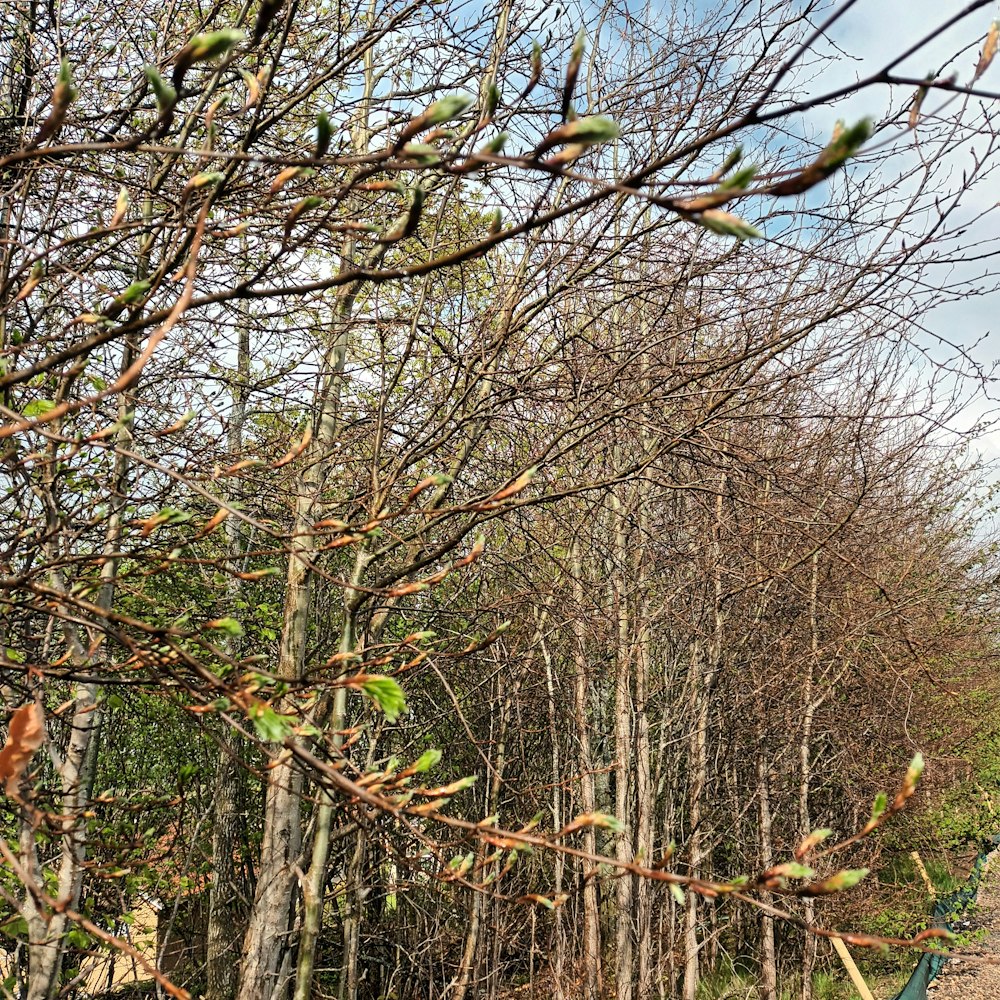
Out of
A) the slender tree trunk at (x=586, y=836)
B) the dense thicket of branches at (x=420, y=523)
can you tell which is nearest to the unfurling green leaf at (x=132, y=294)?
the dense thicket of branches at (x=420, y=523)

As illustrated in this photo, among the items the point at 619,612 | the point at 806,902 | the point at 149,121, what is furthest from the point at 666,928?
the point at 149,121

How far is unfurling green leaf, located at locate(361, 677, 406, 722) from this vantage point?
1240mm

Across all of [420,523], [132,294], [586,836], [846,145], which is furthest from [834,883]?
[586,836]

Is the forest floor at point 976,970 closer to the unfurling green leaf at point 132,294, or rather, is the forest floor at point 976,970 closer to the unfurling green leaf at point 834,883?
the unfurling green leaf at point 834,883

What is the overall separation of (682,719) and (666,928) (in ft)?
5.71

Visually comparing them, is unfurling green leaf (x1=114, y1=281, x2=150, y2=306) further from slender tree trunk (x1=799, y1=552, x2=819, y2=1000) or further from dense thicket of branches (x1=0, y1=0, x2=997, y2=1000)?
slender tree trunk (x1=799, y1=552, x2=819, y2=1000)

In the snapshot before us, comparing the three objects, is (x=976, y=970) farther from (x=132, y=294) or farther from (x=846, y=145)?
(x=132, y=294)

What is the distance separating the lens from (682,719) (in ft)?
24.1

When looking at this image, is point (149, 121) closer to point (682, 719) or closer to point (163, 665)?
point (163, 665)

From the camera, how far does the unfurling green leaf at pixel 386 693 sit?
1240 mm

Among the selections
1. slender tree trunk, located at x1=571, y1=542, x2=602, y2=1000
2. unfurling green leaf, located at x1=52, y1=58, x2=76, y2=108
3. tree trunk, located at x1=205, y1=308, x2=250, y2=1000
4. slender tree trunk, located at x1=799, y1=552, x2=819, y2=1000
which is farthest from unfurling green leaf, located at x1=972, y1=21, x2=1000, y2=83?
slender tree trunk, located at x1=799, y1=552, x2=819, y2=1000

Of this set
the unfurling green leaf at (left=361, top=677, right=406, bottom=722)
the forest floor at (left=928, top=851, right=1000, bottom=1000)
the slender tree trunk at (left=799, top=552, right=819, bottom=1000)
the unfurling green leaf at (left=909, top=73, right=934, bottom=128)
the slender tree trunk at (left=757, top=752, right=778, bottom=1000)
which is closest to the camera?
the unfurling green leaf at (left=909, top=73, right=934, bottom=128)

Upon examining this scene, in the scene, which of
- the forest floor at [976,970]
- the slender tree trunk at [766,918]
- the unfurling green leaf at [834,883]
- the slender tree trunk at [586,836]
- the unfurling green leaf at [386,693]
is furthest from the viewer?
the forest floor at [976,970]

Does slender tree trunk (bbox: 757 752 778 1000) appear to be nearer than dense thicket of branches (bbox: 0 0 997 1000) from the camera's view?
No
